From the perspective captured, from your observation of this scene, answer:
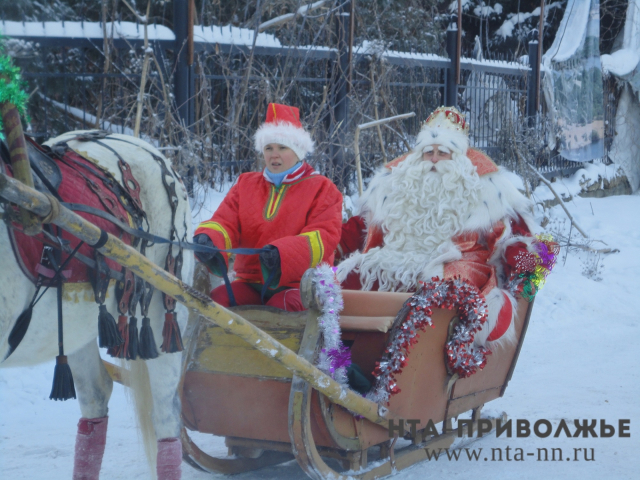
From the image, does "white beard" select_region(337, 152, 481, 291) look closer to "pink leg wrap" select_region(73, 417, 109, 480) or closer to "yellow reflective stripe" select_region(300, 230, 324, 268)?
"yellow reflective stripe" select_region(300, 230, 324, 268)

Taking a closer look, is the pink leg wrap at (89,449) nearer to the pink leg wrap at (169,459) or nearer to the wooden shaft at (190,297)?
the pink leg wrap at (169,459)

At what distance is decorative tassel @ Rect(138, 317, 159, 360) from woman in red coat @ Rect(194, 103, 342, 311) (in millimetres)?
546

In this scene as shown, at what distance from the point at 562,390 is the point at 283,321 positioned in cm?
219

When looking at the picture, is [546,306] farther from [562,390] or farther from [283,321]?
[283,321]

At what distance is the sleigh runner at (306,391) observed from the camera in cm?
264

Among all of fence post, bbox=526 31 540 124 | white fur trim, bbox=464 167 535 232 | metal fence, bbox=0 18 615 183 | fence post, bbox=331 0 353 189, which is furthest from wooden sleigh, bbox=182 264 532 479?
fence post, bbox=526 31 540 124

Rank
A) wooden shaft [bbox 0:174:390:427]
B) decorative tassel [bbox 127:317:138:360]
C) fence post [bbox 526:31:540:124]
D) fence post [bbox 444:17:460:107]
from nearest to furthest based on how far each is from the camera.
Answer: wooden shaft [bbox 0:174:390:427]
decorative tassel [bbox 127:317:138:360]
fence post [bbox 444:17:460:107]
fence post [bbox 526:31:540:124]

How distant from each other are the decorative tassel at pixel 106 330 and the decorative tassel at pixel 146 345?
155mm

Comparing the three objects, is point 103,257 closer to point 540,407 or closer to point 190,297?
point 190,297

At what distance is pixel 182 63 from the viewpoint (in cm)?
543

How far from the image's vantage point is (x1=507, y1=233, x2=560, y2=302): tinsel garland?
3.28m

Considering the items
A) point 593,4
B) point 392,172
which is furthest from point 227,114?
point 593,4

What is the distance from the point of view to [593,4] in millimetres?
Answer: 10461

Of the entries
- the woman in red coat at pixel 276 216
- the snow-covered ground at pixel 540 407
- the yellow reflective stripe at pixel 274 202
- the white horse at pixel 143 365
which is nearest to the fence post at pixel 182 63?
the snow-covered ground at pixel 540 407
